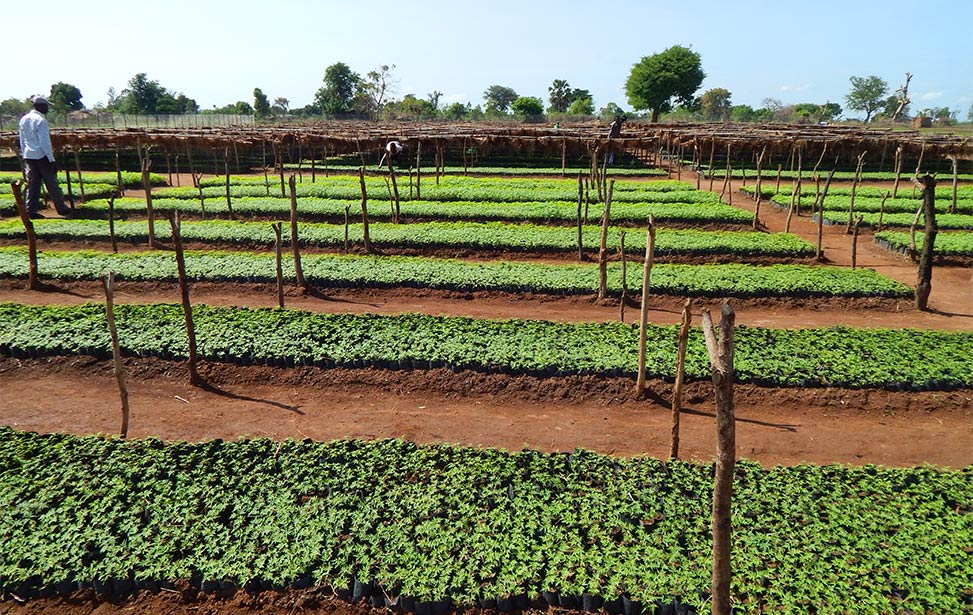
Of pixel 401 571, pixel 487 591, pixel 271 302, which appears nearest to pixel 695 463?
pixel 487 591

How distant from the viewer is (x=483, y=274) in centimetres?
1528

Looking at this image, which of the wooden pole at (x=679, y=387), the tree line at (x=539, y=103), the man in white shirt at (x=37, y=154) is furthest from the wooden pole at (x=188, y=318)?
the tree line at (x=539, y=103)

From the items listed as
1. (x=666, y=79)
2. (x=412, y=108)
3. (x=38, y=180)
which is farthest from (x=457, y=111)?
(x=38, y=180)

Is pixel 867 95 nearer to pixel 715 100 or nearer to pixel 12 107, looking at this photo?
pixel 715 100

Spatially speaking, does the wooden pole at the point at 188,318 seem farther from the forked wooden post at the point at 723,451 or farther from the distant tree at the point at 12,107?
the distant tree at the point at 12,107

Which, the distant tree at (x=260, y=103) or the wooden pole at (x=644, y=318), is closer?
the wooden pole at (x=644, y=318)

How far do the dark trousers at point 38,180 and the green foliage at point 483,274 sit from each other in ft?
19.3

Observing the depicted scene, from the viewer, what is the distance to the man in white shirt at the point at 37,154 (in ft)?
68.5

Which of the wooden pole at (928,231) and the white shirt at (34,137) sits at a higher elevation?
the white shirt at (34,137)

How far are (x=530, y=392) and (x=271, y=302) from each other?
746cm

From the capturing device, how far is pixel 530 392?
10.0 metres

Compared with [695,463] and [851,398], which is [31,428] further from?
[851,398]

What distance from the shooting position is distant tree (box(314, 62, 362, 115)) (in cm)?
8350

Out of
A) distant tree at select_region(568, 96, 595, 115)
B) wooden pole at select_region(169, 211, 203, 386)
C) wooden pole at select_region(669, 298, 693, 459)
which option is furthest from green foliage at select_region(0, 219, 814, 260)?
distant tree at select_region(568, 96, 595, 115)
